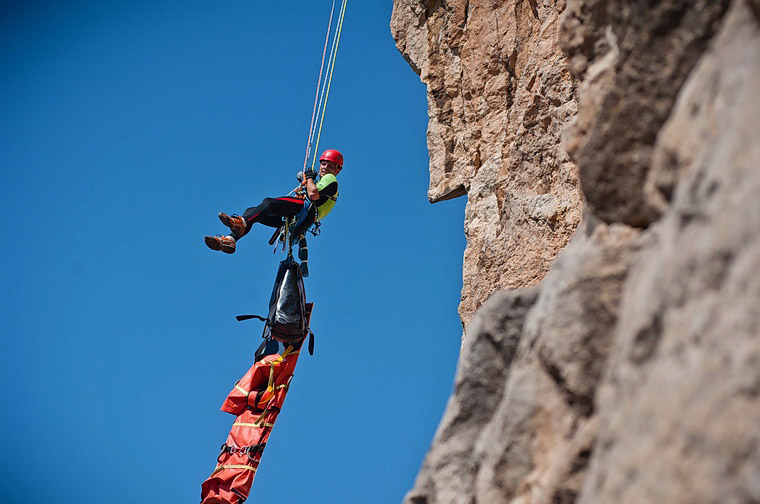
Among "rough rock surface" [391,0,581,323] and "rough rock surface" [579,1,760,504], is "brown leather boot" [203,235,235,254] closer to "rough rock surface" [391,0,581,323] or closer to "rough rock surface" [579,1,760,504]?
"rough rock surface" [391,0,581,323]

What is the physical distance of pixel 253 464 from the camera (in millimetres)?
9297

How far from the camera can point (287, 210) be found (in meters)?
9.98

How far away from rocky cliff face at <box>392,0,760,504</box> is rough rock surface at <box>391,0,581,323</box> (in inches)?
146

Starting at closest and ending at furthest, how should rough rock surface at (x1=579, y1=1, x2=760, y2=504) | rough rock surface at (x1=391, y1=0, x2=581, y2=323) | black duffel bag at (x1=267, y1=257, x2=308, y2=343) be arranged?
rough rock surface at (x1=579, y1=1, x2=760, y2=504), rough rock surface at (x1=391, y1=0, x2=581, y2=323), black duffel bag at (x1=267, y1=257, x2=308, y2=343)

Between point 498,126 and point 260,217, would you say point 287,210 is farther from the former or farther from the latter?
point 498,126

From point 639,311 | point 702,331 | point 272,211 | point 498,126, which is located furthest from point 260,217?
point 702,331

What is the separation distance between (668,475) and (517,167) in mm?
6008

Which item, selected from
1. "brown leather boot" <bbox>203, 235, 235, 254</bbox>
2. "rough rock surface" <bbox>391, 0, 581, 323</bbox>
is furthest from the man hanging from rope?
"rough rock surface" <bbox>391, 0, 581, 323</bbox>

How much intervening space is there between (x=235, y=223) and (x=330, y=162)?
5.28 ft

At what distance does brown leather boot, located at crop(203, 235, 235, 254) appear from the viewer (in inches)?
368

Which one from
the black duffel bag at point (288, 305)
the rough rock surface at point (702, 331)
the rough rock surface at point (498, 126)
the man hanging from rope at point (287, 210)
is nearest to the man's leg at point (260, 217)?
the man hanging from rope at point (287, 210)

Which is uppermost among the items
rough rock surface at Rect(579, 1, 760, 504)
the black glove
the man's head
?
the man's head

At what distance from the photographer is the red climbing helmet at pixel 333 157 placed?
1062 cm

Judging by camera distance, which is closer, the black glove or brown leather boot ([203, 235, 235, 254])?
brown leather boot ([203, 235, 235, 254])
